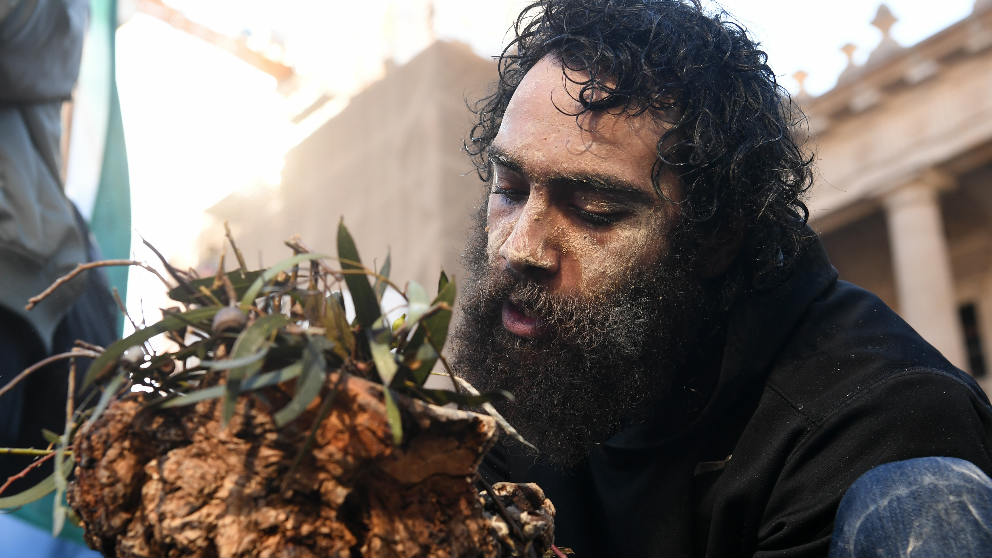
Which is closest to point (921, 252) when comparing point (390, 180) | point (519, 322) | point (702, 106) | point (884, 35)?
point (884, 35)

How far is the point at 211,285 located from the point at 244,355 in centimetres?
24

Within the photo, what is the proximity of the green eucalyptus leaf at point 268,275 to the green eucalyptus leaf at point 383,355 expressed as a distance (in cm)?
14

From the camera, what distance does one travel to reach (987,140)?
15711 mm

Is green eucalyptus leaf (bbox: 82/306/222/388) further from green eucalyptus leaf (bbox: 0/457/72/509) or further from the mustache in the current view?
the mustache

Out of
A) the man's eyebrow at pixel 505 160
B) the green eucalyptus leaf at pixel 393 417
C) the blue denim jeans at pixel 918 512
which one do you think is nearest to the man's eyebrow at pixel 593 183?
the man's eyebrow at pixel 505 160

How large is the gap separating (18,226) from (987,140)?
15897 mm

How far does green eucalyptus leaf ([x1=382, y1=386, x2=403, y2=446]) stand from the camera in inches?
45.9

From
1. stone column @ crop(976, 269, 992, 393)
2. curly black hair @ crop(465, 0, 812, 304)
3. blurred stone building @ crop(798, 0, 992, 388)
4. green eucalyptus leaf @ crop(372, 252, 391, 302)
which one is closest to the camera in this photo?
green eucalyptus leaf @ crop(372, 252, 391, 302)

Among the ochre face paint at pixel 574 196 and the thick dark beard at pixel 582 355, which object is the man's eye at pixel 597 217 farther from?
the thick dark beard at pixel 582 355

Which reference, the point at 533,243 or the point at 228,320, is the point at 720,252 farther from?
the point at 228,320

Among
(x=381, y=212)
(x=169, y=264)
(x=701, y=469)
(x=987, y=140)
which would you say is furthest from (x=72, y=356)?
(x=987, y=140)

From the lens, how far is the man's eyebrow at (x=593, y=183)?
230 cm

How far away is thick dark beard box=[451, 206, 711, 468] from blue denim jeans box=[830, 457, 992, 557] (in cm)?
66

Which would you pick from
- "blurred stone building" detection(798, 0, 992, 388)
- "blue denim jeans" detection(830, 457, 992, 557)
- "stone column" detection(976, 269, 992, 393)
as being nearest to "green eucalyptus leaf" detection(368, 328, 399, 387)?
"blue denim jeans" detection(830, 457, 992, 557)
